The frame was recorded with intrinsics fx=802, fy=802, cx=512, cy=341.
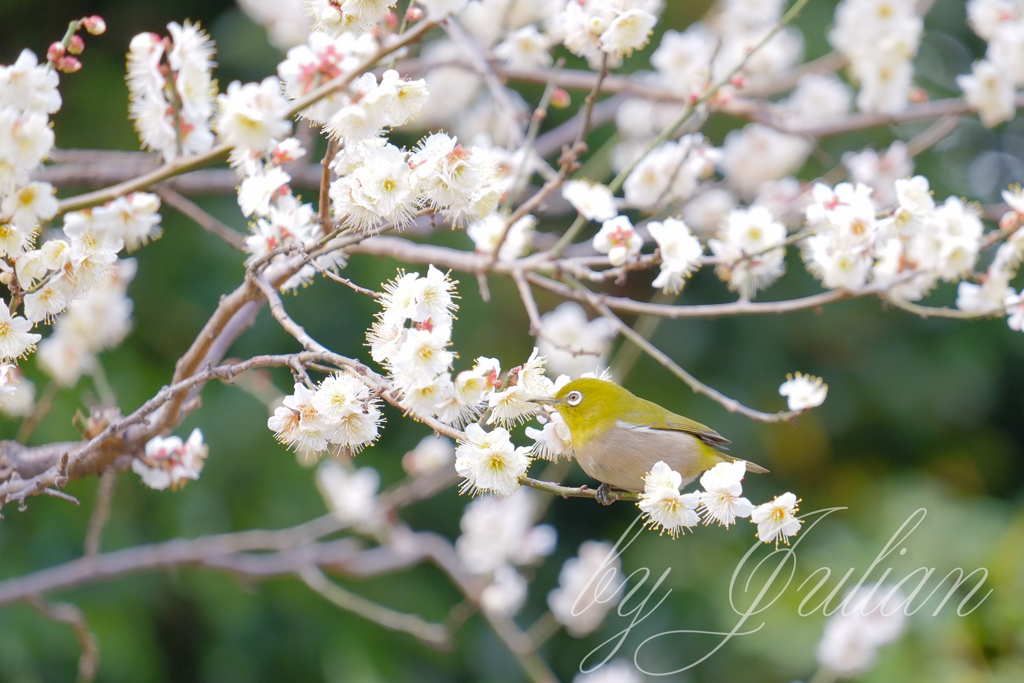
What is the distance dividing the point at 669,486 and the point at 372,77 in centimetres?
54

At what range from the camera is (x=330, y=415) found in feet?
2.74

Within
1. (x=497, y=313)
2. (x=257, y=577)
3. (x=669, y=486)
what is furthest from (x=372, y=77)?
(x=497, y=313)

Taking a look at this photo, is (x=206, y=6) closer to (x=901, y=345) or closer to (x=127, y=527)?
(x=127, y=527)

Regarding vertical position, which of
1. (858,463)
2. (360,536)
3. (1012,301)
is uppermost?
(1012,301)

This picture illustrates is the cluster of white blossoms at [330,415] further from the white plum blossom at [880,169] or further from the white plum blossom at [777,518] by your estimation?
the white plum blossom at [880,169]

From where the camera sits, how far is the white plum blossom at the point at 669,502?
86 cm

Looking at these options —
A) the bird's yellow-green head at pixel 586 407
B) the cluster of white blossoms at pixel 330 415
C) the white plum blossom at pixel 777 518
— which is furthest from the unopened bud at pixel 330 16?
the white plum blossom at pixel 777 518

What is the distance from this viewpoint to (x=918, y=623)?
9.54ft

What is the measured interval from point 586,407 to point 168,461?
0.60 meters

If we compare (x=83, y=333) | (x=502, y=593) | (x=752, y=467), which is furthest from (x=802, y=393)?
(x=83, y=333)

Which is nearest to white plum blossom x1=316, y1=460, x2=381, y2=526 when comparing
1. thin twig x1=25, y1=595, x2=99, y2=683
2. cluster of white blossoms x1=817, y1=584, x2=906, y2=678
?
thin twig x1=25, y1=595, x2=99, y2=683

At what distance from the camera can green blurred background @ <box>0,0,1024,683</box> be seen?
9.07ft

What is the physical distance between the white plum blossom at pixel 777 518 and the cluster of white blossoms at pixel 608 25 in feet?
2.29

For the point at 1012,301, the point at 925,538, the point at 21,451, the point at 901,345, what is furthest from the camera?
the point at 901,345
